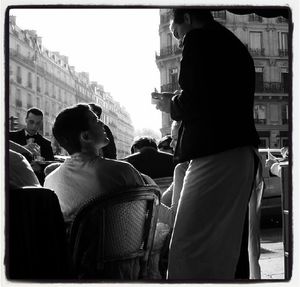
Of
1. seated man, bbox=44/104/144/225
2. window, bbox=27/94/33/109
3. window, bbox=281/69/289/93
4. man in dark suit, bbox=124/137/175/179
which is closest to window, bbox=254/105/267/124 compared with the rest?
window, bbox=281/69/289/93

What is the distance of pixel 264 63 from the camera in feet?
8.93

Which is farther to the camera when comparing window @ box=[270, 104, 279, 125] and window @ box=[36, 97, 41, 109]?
window @ box=[36, 97, 41, 109]

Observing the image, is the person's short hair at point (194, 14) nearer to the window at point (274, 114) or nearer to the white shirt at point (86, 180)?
the window at point (274, 114)

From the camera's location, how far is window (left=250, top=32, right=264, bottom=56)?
263 centimetres

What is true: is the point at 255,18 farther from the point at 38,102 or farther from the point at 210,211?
the point at 38,102

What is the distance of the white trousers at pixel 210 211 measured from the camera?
2.18 m

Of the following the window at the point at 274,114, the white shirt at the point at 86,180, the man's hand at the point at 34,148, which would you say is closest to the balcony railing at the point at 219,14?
the window at the point at 274,114

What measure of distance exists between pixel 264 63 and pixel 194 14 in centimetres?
56

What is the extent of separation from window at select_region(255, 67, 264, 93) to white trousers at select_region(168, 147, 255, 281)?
38 centimetres

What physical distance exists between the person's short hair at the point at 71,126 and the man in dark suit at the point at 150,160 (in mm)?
1307

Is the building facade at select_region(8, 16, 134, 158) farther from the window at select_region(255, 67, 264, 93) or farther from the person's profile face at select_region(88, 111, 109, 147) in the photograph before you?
the window at select_region(255, 67, 264, 93)

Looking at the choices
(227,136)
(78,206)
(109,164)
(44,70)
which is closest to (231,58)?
(227,136)

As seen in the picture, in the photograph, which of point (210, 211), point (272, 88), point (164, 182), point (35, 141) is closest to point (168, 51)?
point (272, 88)

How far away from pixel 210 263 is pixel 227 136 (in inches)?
21.5
